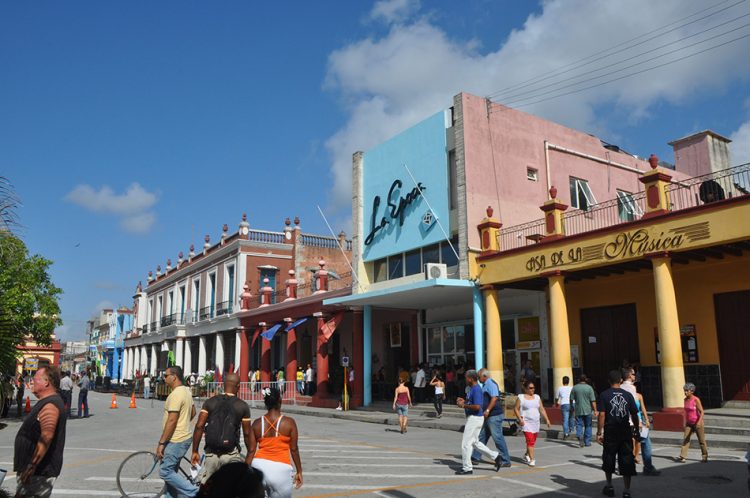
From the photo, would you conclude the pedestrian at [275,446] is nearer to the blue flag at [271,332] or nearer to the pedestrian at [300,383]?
the pedestrian at [300,383]

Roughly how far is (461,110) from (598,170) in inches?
284

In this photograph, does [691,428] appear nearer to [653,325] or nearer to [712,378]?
[712,378]

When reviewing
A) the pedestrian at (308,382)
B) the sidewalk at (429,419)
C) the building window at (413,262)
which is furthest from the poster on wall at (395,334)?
the building window at (413,262)

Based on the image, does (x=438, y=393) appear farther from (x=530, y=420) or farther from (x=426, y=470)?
(x=426, y=470)

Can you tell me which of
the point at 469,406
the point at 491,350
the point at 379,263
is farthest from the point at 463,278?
the point at 469,406

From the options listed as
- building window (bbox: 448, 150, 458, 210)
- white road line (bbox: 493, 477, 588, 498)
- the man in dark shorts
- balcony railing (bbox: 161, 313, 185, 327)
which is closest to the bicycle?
white road line (bbox: 493, 477, 588, 498)

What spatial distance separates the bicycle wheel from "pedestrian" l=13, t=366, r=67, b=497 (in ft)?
10.2

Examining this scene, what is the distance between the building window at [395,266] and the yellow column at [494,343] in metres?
4.63

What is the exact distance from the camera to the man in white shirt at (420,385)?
896 inches

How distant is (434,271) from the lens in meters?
19.9

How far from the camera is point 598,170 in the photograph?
25.0m

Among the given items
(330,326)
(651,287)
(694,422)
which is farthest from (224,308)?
(694,422)

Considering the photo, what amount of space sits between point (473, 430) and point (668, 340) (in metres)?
6.86

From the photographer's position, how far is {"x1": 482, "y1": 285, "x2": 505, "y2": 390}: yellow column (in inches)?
760
